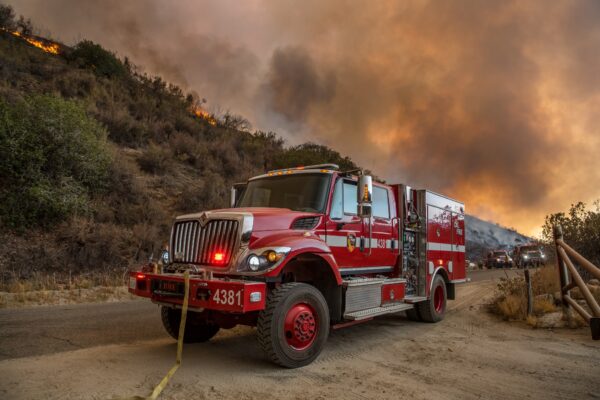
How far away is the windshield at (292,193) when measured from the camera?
6223mm

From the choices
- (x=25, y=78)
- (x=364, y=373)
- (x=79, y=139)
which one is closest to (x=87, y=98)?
(x=25, y=78)

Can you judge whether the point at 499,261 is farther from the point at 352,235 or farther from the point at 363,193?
the point at 363,193

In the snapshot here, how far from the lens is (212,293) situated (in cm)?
465

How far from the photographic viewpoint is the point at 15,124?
14.3 meters

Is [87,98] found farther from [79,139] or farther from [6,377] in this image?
[6,377]

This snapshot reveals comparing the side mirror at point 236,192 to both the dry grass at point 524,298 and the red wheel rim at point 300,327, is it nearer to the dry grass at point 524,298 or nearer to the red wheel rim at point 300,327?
the red wheel rim at point 300,327

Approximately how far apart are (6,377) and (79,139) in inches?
516

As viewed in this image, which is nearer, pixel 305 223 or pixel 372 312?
pixel 305 223

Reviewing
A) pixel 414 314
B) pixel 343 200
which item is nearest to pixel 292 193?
pixel 343 200

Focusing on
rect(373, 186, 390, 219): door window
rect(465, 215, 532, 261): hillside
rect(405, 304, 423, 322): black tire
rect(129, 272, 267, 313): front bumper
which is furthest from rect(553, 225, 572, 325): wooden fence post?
rect(465, 215, 532, 261): hillside

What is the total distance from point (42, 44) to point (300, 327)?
36.5 meters

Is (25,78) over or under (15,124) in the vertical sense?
over

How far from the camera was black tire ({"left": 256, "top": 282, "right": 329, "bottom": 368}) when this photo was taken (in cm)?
480

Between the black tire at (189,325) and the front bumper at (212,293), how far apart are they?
776mm
